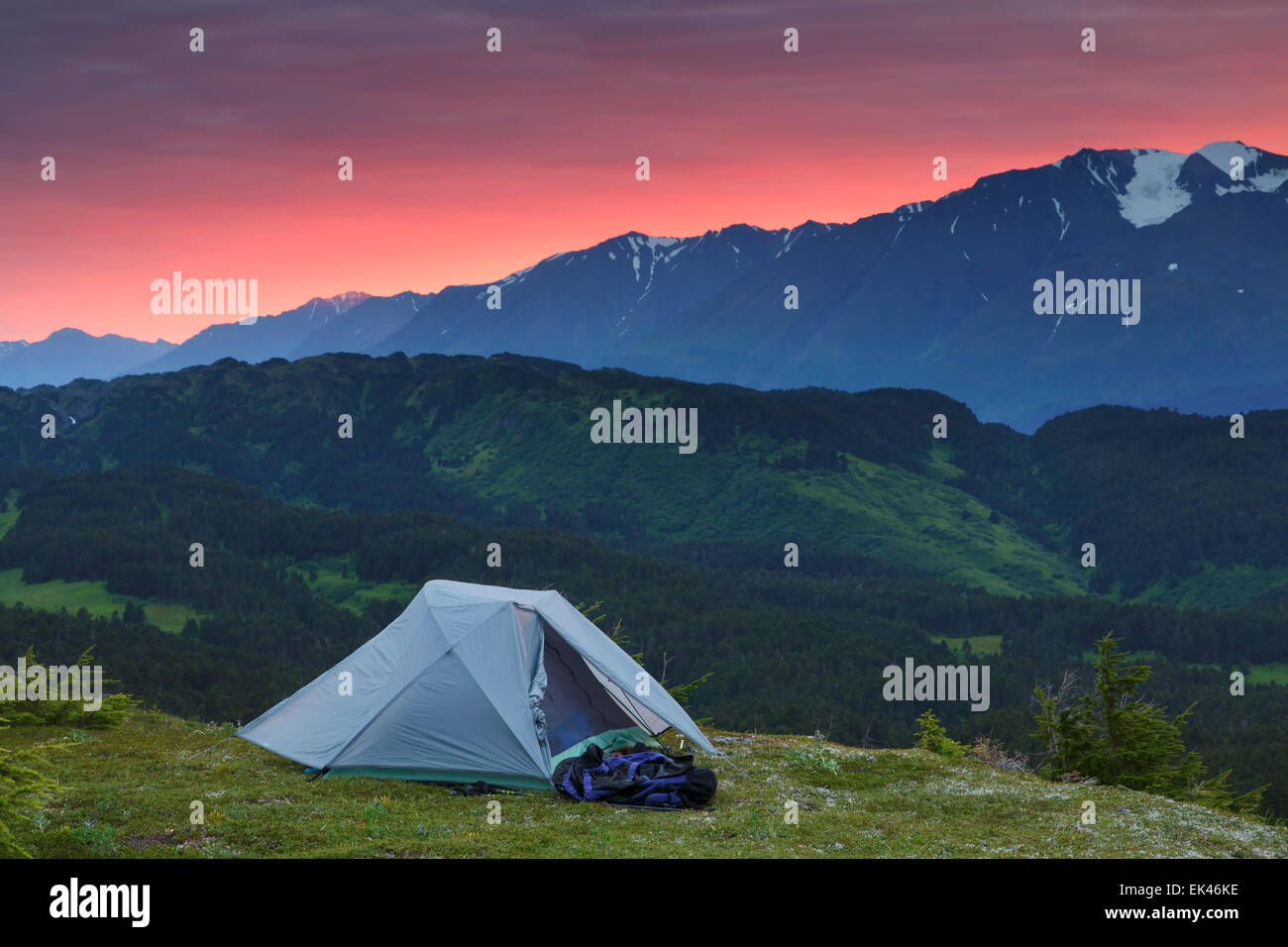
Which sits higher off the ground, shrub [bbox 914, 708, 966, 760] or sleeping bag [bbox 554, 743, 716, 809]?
sleeping bag [bbox 554, 743, 716, 809]

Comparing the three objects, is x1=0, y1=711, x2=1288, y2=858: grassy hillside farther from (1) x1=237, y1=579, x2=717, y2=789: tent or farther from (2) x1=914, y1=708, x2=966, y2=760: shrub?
(2) x1=914, y1=708, x2=966, y2=760: shrub

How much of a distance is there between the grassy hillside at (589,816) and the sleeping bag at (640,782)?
47cm

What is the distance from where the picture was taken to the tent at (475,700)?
23.7 meters

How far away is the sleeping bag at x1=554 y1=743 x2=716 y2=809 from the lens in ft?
72.8

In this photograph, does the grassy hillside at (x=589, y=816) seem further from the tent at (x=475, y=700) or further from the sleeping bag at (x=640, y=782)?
the tent at (x=475, y=700)

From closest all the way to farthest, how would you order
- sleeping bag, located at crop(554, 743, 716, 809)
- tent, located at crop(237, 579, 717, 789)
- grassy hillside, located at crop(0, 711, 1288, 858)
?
grassy hillside, located at crop(0, 711, 1288, 858)
sleeping bag, located at crop(554, 743, 716, 809)
tent, located at crop(237, 579, 717, 789)

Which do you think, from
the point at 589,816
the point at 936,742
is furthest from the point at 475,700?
the point at 936,742

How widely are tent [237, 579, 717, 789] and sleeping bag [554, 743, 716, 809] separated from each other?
81 centimetres

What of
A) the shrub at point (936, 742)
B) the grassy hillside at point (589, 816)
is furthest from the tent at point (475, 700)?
the shrub at point (936, 742)

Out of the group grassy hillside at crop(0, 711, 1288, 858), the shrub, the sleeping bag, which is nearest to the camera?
grassy hillside at crop(0, 711, 1288, 858)

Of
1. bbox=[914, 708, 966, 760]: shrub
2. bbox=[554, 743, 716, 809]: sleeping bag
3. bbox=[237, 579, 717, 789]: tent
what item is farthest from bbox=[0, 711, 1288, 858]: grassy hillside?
bbox=[914, 708, 966, 760]: shrub
